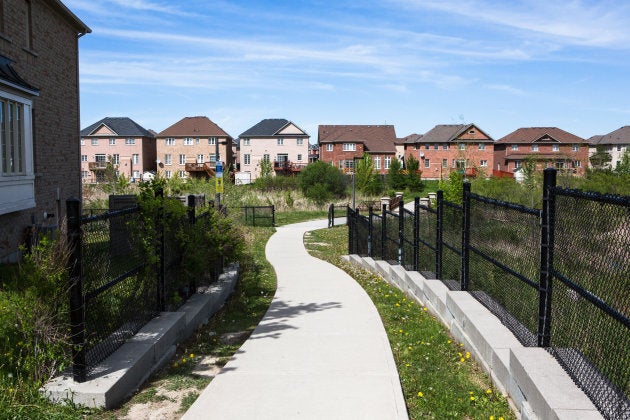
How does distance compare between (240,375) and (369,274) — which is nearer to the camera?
(240,375)

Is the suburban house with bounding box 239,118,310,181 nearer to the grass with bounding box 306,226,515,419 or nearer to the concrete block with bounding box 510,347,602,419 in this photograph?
the grass with bounding box 306,226,515,419

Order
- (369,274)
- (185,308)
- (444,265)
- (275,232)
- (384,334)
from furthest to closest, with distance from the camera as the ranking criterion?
(275,232)
(369,274)
(444,265)
(185,308)
(384,334)

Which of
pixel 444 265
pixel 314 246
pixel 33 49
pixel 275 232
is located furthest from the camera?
pixel 275 232

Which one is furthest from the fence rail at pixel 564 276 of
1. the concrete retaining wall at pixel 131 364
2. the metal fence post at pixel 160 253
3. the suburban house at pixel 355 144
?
the suburban house at pixel 355 144

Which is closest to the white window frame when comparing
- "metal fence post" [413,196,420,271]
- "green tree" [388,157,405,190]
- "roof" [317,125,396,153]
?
"metal fence post" [413,196,420,271]

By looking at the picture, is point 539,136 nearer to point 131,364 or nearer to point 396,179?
point 396,179

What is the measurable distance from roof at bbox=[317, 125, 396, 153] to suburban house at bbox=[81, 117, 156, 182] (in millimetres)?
24078

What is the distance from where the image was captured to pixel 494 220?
6.71 meters

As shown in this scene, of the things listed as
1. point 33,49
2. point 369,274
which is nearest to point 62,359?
point 369,274

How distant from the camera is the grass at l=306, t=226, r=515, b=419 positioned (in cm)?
501

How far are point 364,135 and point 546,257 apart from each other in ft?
262

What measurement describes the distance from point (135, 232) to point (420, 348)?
11.3ft

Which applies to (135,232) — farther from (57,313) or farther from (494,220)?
(494,220)

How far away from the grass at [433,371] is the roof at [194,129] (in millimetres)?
71715
